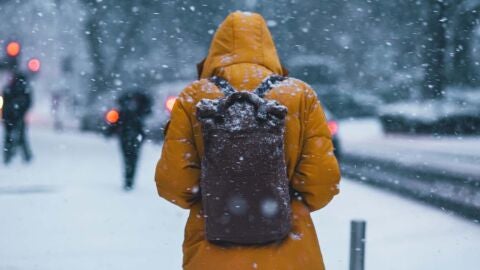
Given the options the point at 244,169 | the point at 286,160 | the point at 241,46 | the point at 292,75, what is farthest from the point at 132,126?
the point at 292,75

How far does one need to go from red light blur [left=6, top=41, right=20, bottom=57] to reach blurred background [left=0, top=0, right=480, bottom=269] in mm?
96

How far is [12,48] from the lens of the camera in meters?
12.0

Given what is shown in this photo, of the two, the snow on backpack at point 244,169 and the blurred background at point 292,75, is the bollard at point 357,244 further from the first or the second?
the blurred background at point 292,75

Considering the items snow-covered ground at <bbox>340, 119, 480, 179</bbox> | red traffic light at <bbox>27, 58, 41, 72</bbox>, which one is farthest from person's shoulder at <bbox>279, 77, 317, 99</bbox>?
red traffic light at <bbox>27, 58, 41, 72</bbox>

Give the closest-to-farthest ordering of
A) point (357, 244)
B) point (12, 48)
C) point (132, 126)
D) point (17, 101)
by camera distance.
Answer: point (357, 244), point (132, 126), point (17, 101), point (12, 48)

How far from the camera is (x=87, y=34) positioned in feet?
70.3

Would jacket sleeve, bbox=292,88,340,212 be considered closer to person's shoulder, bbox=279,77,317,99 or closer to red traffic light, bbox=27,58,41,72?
person's shoulder, bbox=279,77,317,99

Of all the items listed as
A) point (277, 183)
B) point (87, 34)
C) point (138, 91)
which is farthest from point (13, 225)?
point (87, 34)

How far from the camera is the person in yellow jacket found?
8.95 feet

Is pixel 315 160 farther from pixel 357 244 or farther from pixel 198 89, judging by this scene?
pixel 357 244

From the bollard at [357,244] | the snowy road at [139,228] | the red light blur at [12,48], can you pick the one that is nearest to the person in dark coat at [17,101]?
the red light blur at [12,48]

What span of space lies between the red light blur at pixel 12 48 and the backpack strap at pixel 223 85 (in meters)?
9.88

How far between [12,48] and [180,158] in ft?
32.7

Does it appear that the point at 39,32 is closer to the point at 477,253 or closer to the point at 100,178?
the point at 100,178
